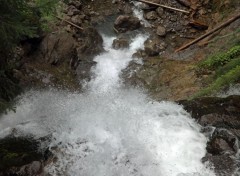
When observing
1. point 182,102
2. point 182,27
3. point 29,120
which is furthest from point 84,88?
point 182,27

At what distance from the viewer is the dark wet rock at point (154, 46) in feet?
45.6

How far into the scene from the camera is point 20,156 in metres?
7.91

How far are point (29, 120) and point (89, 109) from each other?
201 centimetres

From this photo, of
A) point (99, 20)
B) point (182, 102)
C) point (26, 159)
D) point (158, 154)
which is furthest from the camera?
point (99, 20)

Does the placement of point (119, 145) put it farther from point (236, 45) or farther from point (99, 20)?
point (99, 20)

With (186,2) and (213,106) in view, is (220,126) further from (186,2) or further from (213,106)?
(186,2)

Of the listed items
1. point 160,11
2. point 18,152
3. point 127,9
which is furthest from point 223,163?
point 127,9

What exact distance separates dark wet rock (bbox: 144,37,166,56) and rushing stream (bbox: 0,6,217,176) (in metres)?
2.62

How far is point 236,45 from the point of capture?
38.7ft

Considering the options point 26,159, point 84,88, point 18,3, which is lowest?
point 84,88

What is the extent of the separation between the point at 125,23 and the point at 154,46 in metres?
2.04

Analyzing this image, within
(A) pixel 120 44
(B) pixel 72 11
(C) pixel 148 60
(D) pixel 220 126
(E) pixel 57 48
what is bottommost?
(C) pixel 148 60

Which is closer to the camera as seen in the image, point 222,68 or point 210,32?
point 222,68

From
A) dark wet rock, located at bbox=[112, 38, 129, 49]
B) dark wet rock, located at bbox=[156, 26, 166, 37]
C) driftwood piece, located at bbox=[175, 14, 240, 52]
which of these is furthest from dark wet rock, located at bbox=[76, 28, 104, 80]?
driftwood piece, located at bbox=[175, 14, 240, 52]
